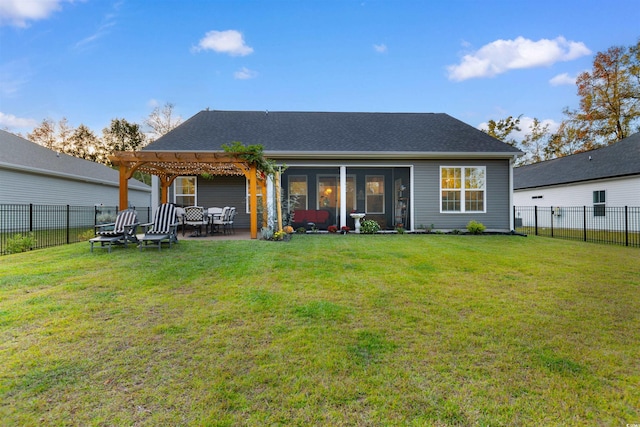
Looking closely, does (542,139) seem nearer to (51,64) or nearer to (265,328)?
(265,328)

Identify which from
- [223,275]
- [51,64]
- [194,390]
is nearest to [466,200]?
[223,275]

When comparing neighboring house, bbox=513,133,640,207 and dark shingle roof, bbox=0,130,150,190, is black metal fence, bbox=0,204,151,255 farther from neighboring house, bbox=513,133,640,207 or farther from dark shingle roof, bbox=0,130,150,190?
neighboring house, bbox=513,133,640,207

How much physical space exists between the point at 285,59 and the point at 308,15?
3.56 metres

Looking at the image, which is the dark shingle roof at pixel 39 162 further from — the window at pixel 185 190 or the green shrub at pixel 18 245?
the green shrub at pixel 18 245

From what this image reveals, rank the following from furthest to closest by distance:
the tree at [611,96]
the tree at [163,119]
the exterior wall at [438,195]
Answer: the tree at [163,119], the tree at [611,96], the exterior wall at [438,195]

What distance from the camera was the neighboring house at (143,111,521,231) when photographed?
1187 centimetres

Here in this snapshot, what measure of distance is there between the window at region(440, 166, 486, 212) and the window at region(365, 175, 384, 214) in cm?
296

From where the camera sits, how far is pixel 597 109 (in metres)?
24.1

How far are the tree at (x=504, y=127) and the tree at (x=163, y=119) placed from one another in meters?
31.6

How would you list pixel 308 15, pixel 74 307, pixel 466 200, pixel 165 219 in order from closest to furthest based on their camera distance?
1. pixel 74 307
2. pixel 165 219
3. pixel 466 200
4. pixel 308 15

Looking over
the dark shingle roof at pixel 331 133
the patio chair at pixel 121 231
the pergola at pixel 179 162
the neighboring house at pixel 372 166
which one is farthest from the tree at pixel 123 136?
the patio chair at pixel 121 231

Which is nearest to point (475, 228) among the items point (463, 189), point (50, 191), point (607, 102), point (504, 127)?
point (463, 189)

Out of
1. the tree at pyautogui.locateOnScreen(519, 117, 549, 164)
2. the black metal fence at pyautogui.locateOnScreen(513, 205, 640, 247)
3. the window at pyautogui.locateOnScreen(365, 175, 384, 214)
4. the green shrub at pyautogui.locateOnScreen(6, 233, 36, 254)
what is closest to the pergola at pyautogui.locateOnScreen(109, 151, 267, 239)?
the green shrub at pyautogui.locateOnScreen(6, 233, 36, 254)

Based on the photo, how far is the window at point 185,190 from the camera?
42.5 feet
